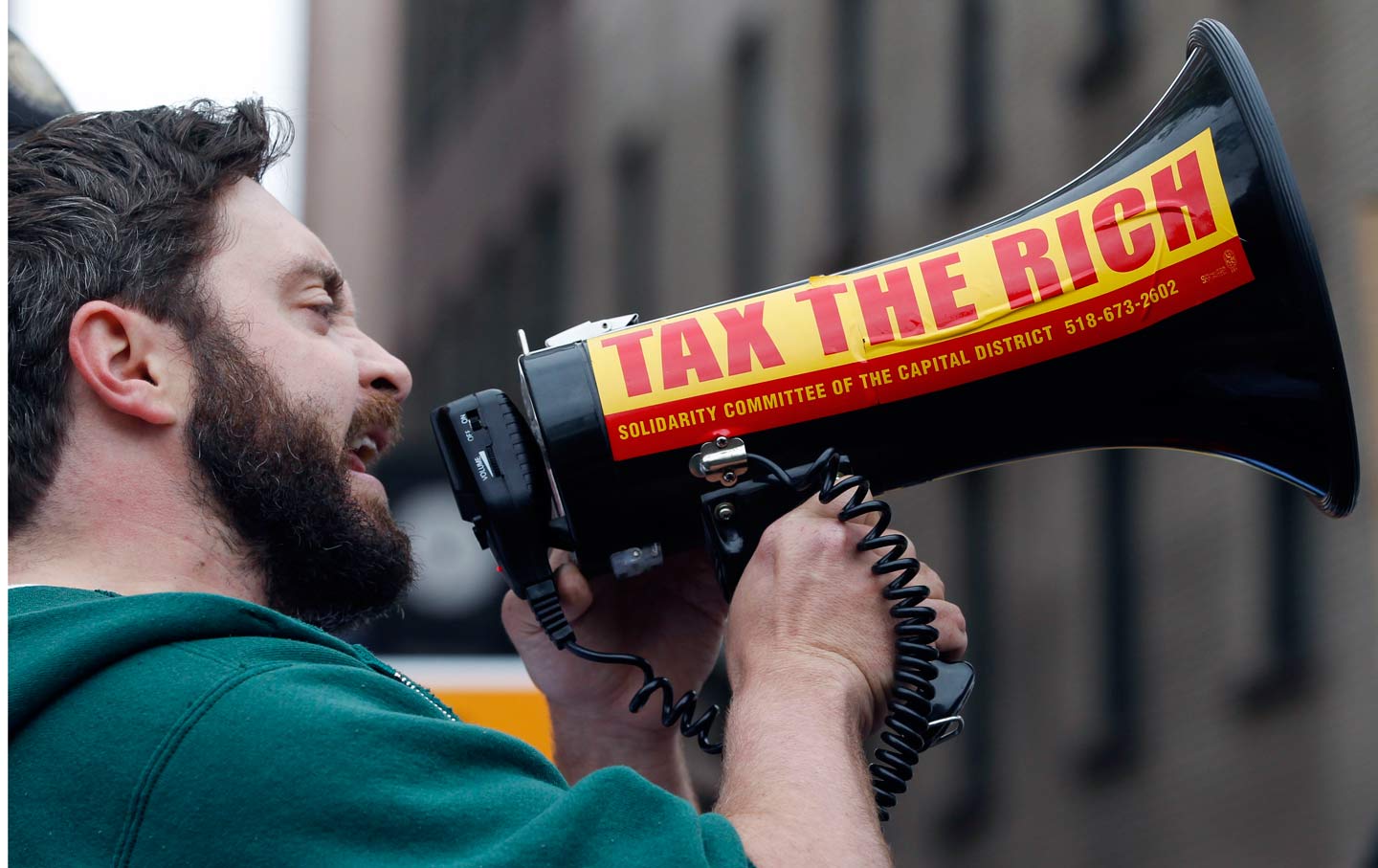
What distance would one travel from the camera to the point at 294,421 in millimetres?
2008

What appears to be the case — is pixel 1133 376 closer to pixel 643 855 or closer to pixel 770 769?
pixel 770 769

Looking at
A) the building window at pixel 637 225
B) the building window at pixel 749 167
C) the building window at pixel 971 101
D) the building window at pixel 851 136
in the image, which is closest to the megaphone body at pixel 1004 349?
the building window at pixel 971 101

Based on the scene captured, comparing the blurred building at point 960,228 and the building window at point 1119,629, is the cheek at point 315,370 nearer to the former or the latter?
the blurred building at point 960,228

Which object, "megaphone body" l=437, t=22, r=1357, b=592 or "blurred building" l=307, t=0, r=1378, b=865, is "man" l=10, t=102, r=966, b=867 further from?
"blurred building" l=307, t=0, r=1378, b=865

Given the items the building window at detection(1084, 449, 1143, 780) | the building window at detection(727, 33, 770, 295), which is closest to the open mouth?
the building window at detection(1084, 449, 1143, 780)

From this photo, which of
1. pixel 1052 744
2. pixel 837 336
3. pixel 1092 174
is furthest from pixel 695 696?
pixel 1052 744

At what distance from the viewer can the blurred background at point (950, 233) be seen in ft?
24.7

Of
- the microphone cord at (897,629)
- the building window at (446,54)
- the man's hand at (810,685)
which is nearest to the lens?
the man's hand at (810,685)

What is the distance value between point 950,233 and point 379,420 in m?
7.41

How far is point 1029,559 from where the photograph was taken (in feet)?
30.5

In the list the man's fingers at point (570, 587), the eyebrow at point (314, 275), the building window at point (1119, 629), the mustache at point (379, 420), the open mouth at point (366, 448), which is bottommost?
the building window at point (1119, 629)

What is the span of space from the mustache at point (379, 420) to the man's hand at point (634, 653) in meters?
0.32

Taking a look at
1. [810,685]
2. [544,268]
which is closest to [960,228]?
[544,268]

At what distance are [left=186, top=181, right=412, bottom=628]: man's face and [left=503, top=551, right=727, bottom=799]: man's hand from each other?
0.97ft
